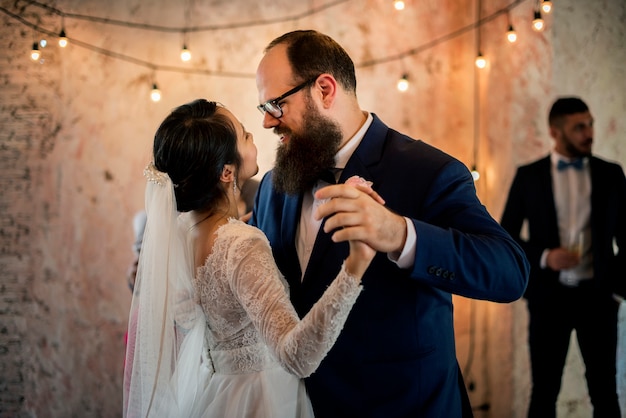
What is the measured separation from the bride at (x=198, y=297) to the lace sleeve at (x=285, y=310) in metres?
0.04

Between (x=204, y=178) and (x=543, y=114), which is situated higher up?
(x=543, y=114)

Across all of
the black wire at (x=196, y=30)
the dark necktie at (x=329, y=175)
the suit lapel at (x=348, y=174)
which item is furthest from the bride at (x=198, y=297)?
the black wire at (x=196, y=30)

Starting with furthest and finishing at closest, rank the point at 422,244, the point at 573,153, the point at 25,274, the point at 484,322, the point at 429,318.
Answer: the point at 484,322, the point at 25,274, the point at 573,153, the point at 429,318, the point at 422,244

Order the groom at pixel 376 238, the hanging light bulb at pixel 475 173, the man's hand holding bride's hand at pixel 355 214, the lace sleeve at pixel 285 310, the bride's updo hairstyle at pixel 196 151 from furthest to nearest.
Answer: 1. the hanging light bulb at pixel 475 173
2. the bride's updo hairstyle at pixel 196 151
3. the groom at pixel 376 238
4. the lace sleeve at pixel 285 310
5. the man's hand holding bride's hand at pixel 355 214

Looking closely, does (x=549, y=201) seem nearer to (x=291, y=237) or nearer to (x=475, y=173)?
(x=475, y=173)

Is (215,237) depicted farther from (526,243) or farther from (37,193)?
(37,193)

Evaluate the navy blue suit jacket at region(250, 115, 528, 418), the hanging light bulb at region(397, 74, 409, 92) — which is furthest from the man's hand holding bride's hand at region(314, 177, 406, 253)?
the hanging light bulb at region(397, 74, 409, 92)

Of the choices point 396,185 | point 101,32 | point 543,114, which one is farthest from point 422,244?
point 101,32

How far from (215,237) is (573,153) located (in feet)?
8.57

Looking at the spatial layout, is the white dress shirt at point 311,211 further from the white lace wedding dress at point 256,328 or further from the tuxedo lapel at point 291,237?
the white lace wedding dress at point 256,328

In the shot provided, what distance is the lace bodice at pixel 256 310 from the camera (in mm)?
1481

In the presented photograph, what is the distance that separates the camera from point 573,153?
371 centimetres

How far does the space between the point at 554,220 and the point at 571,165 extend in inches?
13.7

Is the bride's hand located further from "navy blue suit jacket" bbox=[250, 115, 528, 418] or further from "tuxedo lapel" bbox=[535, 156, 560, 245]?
"tuxedo lapel" bbox=[535, 156, 560, 245]
